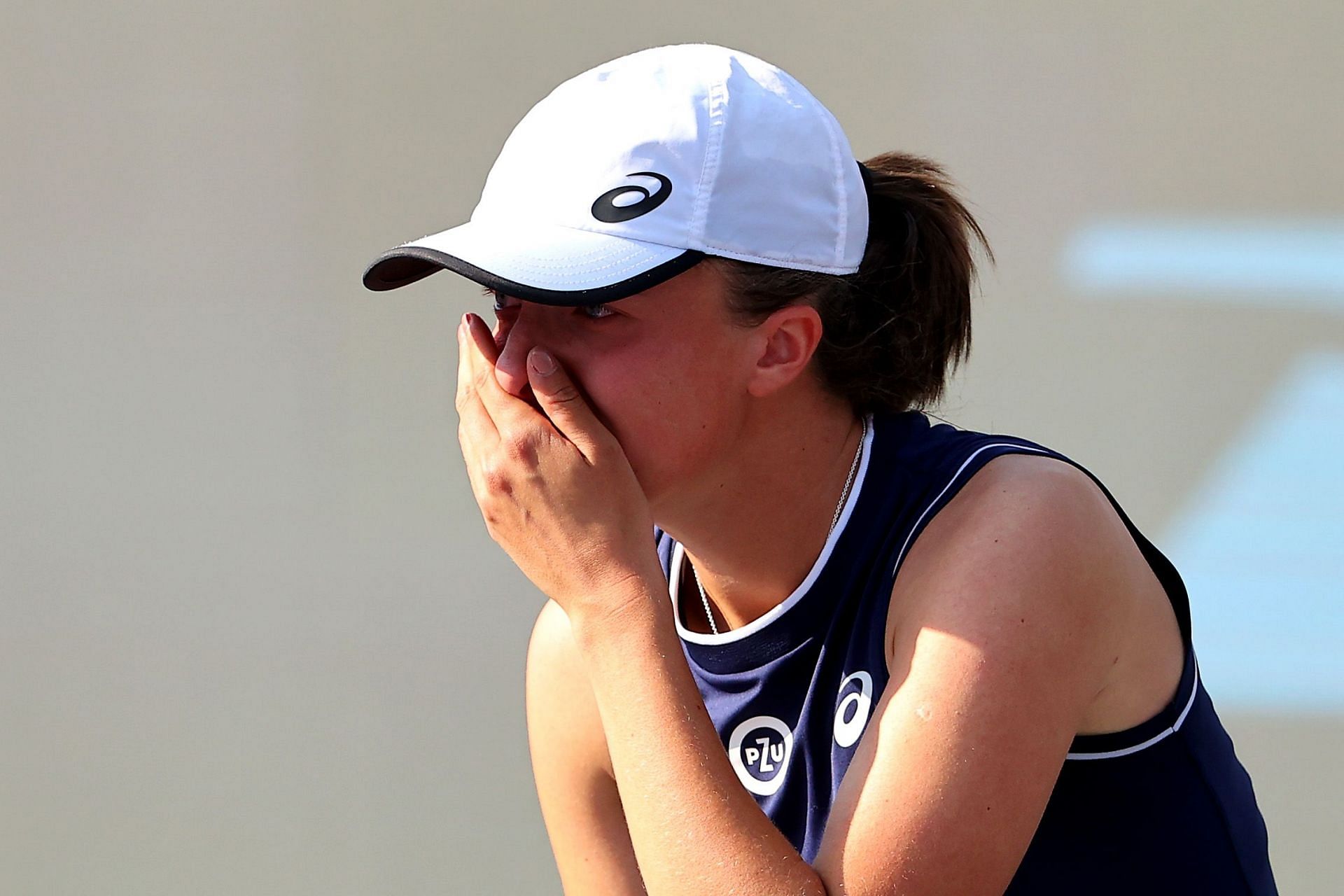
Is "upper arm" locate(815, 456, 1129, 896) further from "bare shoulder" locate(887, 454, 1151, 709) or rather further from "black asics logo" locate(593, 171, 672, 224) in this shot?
"black asics logo" locate(593, 171, 672, 224)

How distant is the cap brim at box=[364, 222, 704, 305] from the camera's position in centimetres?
95

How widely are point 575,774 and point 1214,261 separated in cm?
126

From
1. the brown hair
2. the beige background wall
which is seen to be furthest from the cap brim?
the beige background wall

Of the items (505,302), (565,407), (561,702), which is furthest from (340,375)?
(565,407)

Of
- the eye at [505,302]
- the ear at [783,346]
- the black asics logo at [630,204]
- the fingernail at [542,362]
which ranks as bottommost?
the ear at [783,346]

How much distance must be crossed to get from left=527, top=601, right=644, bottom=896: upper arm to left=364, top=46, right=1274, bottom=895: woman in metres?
0.17

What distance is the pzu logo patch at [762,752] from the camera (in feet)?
3.65

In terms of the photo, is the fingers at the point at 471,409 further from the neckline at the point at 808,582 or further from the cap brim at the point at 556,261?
the neckline at the point at 808,582

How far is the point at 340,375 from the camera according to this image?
2023 millimetres

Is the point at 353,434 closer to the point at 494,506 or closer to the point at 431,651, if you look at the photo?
the point at 431,651

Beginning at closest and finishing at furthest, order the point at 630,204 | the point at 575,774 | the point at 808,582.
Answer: the point at 630,204, the point at 808,582, the point at 575,774

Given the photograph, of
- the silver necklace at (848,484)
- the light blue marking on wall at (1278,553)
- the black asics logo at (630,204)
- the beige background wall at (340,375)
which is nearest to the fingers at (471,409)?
the black asics logo at (630,204)

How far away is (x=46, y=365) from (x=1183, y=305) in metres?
1.72

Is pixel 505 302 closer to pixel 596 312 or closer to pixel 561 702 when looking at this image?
pixel 596 312
